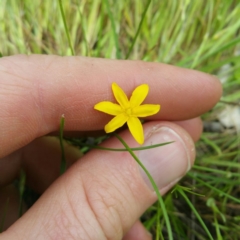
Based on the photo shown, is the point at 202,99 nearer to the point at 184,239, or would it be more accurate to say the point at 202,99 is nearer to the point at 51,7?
the point at 184,239

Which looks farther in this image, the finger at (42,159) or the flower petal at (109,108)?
the finger at (42,159)

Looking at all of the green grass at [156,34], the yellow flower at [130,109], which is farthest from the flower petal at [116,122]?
the green grass at [156,34]

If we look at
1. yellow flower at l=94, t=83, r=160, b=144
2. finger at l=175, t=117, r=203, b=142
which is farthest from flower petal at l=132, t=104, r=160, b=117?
finger at l=175, t=117, r=203, b=142

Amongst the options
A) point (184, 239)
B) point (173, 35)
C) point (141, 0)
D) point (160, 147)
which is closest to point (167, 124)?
point (160, 147)

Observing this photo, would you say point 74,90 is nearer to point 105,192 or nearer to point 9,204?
point 105,192

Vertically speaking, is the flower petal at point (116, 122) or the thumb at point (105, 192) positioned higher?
the flower petal at point (116, 122)

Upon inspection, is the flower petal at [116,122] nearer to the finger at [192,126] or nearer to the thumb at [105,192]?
the thumb at [105,192]

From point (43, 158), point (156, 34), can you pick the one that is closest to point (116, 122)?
point (43, 158)

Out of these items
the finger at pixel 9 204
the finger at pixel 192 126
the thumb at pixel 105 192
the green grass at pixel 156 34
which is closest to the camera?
the thumb at pixel 105 192
